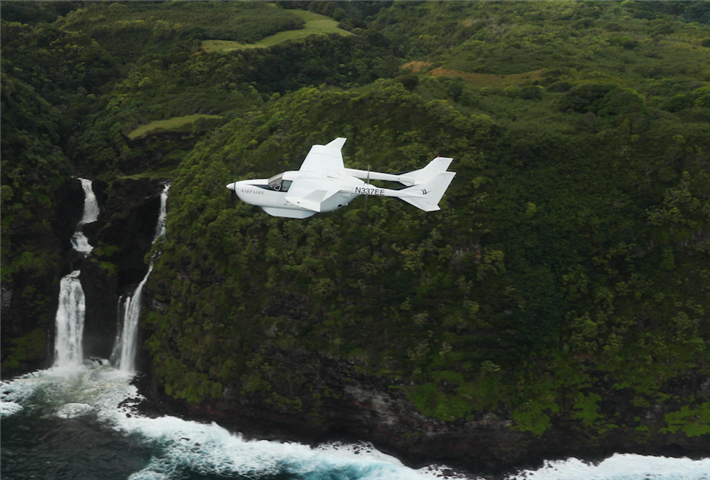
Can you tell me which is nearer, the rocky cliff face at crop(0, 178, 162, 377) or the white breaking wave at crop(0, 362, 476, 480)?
the white breaking wave at crop(0, 362, 476, 480)

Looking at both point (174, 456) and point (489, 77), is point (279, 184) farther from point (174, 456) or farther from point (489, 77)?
point (489, 77)

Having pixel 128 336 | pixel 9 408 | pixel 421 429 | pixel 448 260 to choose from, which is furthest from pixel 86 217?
pixel 421 429

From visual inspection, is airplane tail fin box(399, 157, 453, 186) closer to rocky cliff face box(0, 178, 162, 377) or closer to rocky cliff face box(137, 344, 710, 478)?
rocky cliff face box(137, 344, 710, 478)

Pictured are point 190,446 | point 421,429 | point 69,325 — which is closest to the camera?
point 421,429

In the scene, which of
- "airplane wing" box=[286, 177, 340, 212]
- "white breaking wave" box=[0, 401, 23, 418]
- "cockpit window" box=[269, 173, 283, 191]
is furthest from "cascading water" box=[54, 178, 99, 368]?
"airplane wing" box=[286, 177, 340, 212]

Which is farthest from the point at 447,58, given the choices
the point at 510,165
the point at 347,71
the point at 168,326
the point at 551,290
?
the point at 168,326

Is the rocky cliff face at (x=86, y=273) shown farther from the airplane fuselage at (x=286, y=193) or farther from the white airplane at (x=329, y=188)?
the airplane fuselage at (x=286, y=193)

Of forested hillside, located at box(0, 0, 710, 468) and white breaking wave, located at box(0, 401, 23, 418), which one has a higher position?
forested hillside, located at box(0, 0, 710, 468)
